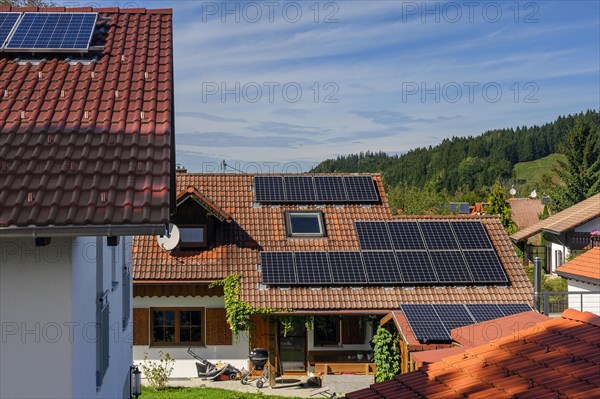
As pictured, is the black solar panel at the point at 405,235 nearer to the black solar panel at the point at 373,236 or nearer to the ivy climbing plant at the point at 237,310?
the black solar panel at the point at 373,236

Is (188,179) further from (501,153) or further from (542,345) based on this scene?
(501,153)

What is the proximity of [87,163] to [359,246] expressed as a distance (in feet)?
58.7

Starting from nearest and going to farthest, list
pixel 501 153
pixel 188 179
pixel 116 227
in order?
pixel 116 227 < pixel 188 179 < pixel 501 153

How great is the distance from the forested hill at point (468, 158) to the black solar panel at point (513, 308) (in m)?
A: 116

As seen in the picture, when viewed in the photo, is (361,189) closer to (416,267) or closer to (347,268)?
(347,268)

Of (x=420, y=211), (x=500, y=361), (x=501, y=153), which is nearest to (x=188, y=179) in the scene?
(x=500, y=361)

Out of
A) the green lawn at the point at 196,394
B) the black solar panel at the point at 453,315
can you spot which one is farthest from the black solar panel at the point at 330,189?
the green lawn at the point at 196,394

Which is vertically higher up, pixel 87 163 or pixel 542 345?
pixel 87 163

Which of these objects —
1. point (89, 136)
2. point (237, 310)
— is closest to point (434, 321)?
point (237, 310)

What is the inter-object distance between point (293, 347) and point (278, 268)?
2822 millimetres

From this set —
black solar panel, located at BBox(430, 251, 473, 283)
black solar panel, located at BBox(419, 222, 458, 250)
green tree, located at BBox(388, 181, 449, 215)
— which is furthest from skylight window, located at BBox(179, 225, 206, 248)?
green tree, located at BBox(388, 181, 449, 215)

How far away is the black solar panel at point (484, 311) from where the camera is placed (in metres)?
19.8

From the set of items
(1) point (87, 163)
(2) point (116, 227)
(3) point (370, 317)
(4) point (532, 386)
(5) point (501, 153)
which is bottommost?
(3) point (370, 317)

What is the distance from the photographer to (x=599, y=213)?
42.9 metres
